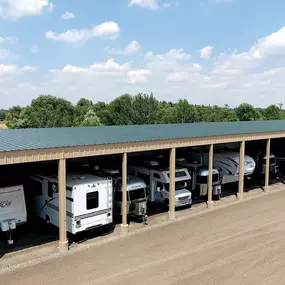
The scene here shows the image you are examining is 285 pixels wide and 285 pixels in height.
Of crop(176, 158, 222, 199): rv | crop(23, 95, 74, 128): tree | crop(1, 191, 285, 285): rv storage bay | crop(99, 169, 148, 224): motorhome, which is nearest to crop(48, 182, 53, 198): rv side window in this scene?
crop(99, 169, 148, 224): motorhome

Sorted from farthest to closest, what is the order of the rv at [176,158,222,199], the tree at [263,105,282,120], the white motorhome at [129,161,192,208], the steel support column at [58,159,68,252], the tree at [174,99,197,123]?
1. the tree at [263,105,282,120]
2. the tree at [174,99,197,123]
3. the rv at [176,158,222,199]
4. the white motorhome at [129,161,192,208]
5. the steel support column at [58,159,68,252]

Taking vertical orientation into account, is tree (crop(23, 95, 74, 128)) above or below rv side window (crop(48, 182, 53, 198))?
above

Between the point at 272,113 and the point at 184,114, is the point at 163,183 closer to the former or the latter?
the point at 184,114

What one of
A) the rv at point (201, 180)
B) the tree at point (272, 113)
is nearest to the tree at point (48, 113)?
the rv at point (201, 180)

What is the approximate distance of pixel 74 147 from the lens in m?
13.0

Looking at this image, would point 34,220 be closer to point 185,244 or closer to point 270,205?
point 185,244

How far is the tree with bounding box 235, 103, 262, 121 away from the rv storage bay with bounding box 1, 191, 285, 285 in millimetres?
77265

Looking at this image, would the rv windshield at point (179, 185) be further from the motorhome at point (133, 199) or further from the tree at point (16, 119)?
the tree at point (16, 119)

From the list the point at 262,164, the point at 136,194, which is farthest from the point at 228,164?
the point at 136,194

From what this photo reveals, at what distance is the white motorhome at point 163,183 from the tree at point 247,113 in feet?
247

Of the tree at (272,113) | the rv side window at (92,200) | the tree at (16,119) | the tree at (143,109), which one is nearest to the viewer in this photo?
the rv side window at (92,200)

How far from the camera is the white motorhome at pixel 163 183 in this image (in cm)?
1872

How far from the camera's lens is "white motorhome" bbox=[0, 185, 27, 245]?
13874 mm

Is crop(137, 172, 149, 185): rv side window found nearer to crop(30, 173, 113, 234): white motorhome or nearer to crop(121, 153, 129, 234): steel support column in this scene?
crop(121, 153, 129, 234): steel support column
